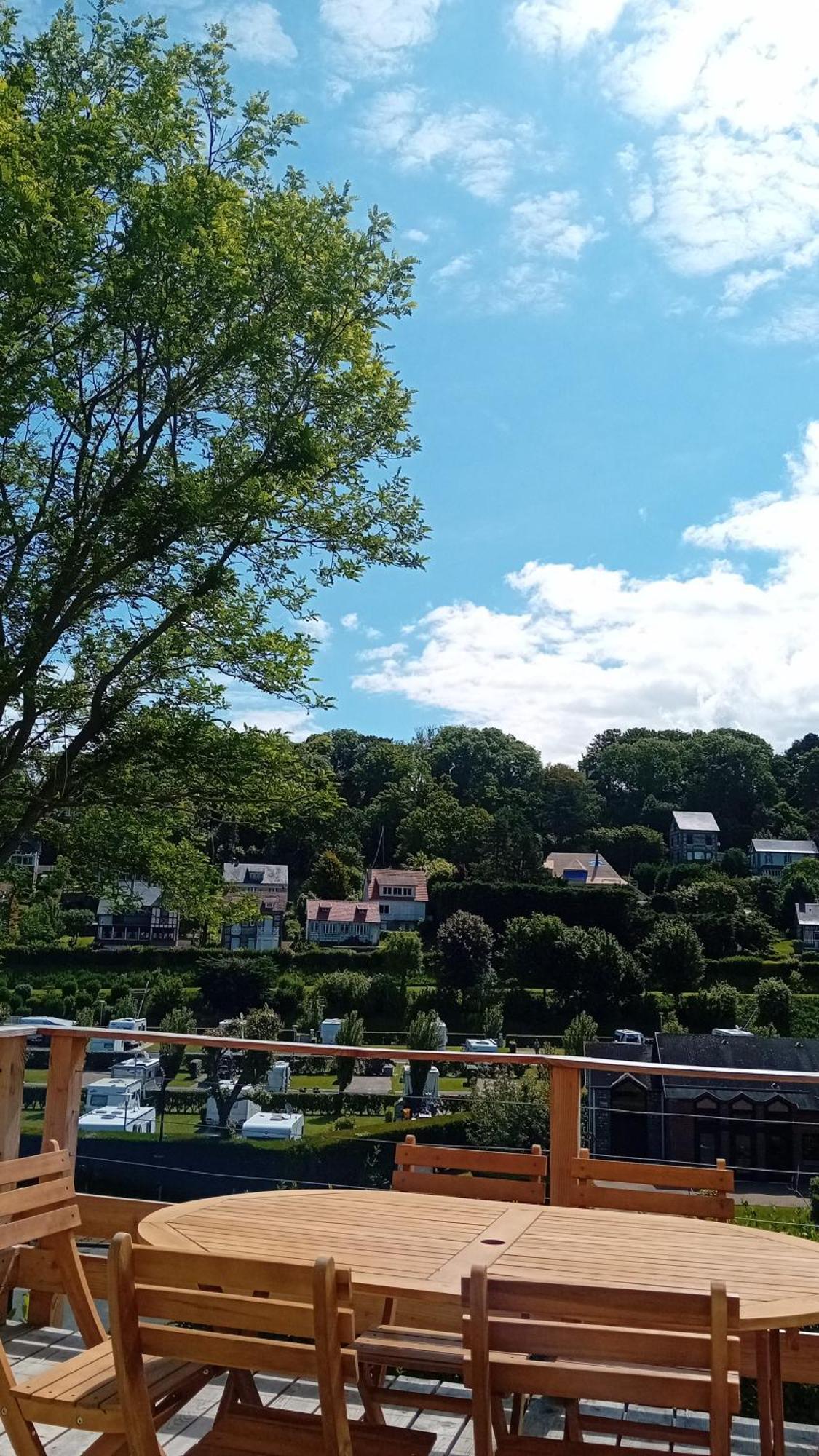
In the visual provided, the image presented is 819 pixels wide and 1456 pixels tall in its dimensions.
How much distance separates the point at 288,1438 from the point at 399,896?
5409cm

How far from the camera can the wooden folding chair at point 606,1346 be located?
5.41ft

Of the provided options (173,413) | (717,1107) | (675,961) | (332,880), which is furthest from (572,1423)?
(332,880)

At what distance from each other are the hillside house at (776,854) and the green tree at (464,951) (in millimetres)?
32496

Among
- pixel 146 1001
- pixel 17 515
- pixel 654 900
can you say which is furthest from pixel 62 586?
pixel 654 900

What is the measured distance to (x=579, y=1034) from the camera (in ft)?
120

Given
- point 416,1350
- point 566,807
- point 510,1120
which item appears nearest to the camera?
point 416,1350

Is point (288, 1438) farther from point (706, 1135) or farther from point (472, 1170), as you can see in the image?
point (706, 1135)

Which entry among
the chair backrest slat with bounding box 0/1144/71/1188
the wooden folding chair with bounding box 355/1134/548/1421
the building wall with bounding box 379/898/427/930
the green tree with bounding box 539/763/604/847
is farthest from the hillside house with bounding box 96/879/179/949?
the chair backrest slat with bounding box 0/1144/71/1188

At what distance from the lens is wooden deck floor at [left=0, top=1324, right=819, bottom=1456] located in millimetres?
3014

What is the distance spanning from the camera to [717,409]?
42.6 ft

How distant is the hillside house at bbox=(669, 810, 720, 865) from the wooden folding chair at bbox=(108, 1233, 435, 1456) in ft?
243

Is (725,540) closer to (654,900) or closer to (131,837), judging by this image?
(131,837)

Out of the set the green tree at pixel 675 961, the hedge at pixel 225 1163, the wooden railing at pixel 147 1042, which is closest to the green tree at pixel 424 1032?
the green tree at pixel 675 961

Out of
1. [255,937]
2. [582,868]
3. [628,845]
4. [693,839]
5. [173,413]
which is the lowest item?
[255,937]
